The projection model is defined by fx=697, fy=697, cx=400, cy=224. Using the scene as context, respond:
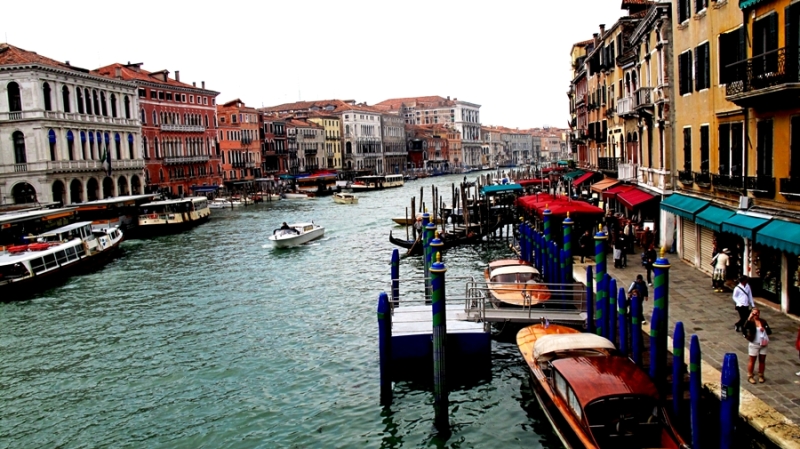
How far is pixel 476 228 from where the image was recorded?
2934 cm

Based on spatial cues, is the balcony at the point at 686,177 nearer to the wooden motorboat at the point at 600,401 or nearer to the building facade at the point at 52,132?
the wooden motorboat at the point at 600,401

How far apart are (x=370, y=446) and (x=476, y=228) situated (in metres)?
19.9

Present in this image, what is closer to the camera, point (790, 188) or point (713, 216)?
point (790, 188)

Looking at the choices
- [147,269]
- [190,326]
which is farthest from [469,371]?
[147,269]

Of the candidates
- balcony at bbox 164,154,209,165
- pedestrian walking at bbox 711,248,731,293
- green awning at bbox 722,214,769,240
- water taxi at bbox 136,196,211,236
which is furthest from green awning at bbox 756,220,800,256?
balcony at bbox 164,154,209,165

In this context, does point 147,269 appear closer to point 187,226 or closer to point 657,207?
point 187,226

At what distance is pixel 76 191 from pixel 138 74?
699 inches

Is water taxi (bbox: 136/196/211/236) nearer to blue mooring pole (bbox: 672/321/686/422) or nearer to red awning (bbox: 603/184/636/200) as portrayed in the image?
red awning (bbox: 603/184/636/200)

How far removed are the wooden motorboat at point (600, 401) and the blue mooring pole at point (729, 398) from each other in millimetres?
723

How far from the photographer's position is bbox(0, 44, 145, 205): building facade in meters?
37.2

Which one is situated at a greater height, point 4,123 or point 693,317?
point 4,123

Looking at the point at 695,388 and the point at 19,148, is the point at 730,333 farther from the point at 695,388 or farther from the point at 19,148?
the point at 19,148

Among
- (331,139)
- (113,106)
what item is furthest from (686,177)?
(331,139)

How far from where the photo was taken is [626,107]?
23.4 metres
